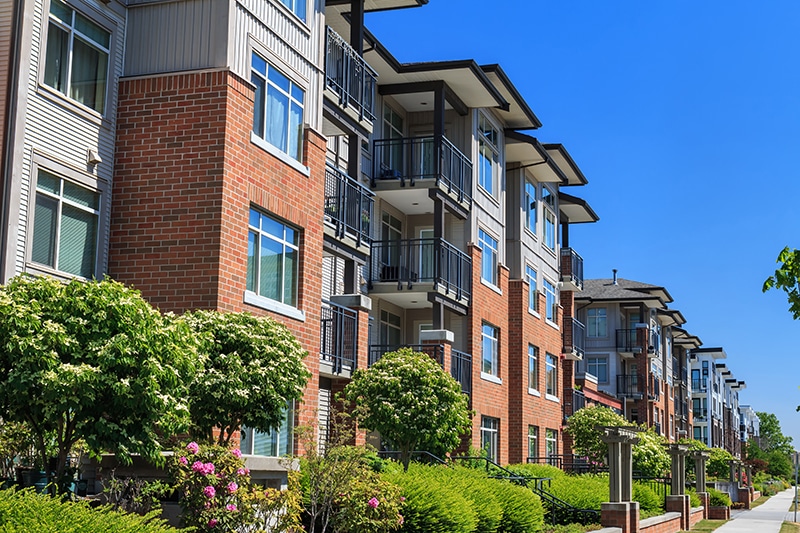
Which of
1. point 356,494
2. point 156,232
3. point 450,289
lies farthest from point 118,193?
point 450,289

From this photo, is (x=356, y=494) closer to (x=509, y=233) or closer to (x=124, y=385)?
(x=124, y=385)

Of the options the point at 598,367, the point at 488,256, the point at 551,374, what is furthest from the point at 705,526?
the point at 598,367

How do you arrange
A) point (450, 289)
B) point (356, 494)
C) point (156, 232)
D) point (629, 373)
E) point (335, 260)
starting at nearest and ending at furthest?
point (356, 494), point (156, 232), point (335, 260), point (450, 289), point (629, 373)

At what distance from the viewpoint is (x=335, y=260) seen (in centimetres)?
2700

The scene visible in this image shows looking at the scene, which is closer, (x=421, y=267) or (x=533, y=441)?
(x=421, y=267)

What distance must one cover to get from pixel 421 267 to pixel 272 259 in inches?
430

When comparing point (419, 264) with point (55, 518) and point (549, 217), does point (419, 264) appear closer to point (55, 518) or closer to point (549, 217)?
point (549, 217)

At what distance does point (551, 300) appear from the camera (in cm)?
4253

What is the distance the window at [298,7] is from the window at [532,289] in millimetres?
19252

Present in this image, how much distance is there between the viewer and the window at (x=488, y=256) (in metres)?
33.8

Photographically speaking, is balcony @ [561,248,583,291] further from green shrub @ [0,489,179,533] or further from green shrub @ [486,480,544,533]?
green shrub @ [0,489,179,533]

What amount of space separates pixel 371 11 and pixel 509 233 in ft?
41.0

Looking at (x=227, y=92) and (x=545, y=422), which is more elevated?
(x=227, y=92)

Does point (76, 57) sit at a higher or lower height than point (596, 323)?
lower
